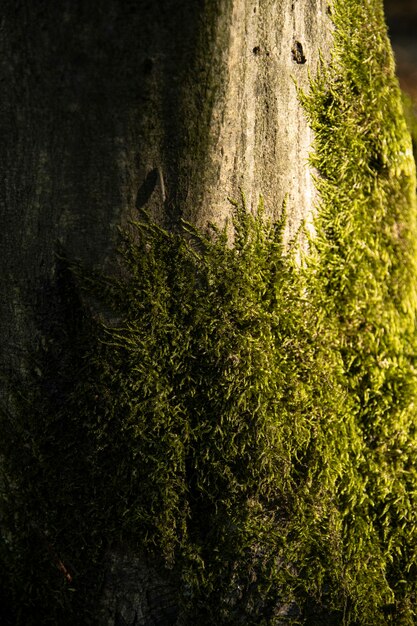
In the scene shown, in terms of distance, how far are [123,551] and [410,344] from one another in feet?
3.39

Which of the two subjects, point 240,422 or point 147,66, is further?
point 240,422

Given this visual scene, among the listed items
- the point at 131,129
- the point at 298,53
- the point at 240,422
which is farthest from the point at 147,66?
the point at 240,422

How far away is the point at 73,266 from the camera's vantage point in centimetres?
164

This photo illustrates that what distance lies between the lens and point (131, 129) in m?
1.56

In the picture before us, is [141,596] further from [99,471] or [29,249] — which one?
[29,249]

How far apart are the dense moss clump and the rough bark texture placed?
2.6 inches

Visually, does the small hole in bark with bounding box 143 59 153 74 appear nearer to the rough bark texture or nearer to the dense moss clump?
the rough bark texture

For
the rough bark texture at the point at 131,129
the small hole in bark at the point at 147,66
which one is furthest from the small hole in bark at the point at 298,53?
the small hole in bark at the point at 147,66

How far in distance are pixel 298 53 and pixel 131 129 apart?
554 millimetres

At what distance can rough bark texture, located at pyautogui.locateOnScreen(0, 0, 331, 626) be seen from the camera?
4.96 ft

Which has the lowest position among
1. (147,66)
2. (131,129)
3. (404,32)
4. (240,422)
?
(240,422)

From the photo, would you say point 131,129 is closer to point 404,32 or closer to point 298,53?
point 298,53

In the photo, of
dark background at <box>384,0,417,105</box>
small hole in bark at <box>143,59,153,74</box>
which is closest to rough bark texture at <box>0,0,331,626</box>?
small hole in bark at <box>143,59,153,74</box>

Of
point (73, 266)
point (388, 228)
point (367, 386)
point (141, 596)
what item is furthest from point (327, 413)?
point (73, 266)
